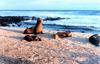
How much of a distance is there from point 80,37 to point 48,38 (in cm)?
202

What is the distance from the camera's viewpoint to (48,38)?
1692 centimetres

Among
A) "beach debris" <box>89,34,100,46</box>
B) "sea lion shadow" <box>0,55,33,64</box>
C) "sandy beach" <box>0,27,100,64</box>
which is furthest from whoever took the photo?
"beach debris" <box>89,34,100,46</box>

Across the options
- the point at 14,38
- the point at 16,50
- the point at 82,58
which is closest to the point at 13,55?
the point at 16,50

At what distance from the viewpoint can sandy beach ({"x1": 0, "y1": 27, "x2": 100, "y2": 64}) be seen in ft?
38.7

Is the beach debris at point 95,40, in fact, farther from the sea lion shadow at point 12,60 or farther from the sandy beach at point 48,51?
the sea lion shadow at point 12,60

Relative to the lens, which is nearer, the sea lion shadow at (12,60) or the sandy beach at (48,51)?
the sea lion shadow at (12,60)

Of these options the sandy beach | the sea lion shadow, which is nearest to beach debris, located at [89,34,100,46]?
the sandy beach

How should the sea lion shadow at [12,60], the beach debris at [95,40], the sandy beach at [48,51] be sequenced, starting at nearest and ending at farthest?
the sea lion shadow at [12,60], the sandy beach at [48,51], the beach debris at [95,40]

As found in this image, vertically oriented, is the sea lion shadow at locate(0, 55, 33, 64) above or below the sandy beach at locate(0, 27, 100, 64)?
above

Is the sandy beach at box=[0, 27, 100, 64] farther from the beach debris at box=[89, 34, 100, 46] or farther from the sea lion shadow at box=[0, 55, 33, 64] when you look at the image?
the beach debris at box=[89, 34, 100, 46]

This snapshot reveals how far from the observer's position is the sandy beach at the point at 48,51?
11.8 meters

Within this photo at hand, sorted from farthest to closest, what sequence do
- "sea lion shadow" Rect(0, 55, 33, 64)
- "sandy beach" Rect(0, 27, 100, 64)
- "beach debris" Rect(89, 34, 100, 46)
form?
1. "beach debris" Rect(89, 34, 100, 46)
2. "sandy beach" Rect(0, 27, 100, 64)
3. "sea lion shadow" Rect(0, 55, 33, 64)

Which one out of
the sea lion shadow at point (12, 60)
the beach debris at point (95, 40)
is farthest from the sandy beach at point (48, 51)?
the beach debris at point (95, 40)

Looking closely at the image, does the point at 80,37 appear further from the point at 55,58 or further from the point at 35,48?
the point at 55,58
